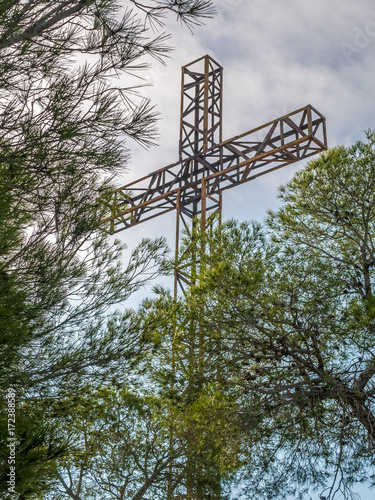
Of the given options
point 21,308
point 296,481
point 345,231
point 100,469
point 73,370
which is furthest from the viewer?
point 100,469

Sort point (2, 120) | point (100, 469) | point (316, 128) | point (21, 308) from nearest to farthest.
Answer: point (2, 120) → point (21, 308) → point (316, 128) → point (100, 469)

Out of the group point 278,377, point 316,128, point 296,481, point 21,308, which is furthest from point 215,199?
point 21,308

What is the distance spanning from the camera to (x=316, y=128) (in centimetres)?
768

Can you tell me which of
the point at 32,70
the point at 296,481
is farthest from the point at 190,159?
the point at 32,70

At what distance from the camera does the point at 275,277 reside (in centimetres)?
580

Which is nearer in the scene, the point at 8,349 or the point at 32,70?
the point at 32,70

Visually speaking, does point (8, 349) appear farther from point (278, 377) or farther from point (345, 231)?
point (345, 231)

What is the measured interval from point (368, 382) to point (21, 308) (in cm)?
341

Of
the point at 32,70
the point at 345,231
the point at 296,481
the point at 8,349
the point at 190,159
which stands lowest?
the point at 296,481

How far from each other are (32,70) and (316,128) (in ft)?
→ 16.5

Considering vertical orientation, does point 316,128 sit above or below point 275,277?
above

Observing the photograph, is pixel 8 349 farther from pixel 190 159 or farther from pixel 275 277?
pixel 190 159

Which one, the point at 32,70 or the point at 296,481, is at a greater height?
the point at 32,70

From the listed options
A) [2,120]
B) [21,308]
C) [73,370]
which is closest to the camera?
[2,120]
